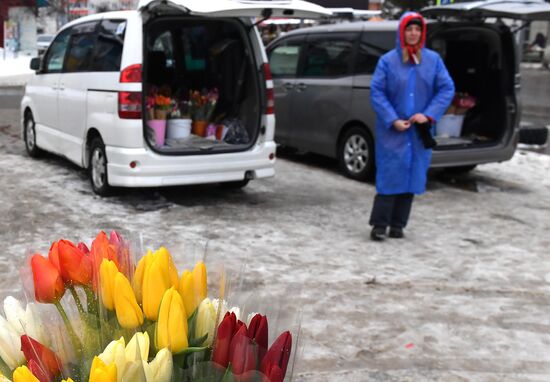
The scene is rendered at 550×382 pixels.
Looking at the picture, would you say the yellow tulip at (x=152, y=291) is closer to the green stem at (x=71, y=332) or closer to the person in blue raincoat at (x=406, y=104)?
the green stem at (x=71, y=332)

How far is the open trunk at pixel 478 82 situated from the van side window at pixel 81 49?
3.72 metres

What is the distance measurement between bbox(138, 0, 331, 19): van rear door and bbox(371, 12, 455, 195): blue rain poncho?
3.04ft

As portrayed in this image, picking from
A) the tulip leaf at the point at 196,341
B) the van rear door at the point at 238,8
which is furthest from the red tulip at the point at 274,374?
the van rear door at the point at 238,8

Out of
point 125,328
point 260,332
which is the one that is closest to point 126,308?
point 125,328

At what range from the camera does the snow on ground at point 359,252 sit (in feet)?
12.5

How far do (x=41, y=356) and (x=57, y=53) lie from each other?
7.53m

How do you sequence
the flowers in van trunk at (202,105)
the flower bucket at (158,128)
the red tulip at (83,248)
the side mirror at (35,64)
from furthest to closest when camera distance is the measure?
1. the side mirror at (35,64)
2. the flowers in van trunk at (202,105)
3. the flower bucket at (158,128)
4. the red tulip at (83,248)

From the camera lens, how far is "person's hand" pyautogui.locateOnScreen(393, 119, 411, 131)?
5672 millimetres

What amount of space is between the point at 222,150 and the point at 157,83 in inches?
52.3

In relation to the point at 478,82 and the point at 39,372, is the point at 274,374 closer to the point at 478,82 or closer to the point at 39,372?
the point at 39,372

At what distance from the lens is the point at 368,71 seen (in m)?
8.29

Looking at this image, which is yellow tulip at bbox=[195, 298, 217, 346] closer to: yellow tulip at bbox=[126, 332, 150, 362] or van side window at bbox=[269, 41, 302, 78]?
yellow tulip at bbox=[126, 332, 150, 362]

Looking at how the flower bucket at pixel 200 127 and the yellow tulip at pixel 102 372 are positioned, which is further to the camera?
the flower bucket at pixel 200 127

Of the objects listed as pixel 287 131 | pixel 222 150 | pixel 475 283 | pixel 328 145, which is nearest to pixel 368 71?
pixel 328 145
